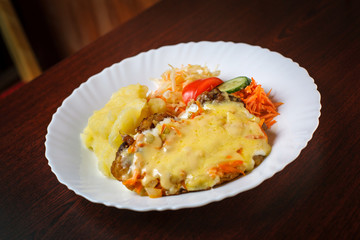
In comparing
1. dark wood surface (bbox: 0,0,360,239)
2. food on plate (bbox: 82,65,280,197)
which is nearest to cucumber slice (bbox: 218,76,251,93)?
food on plate (bbox: 82,65,280,197)

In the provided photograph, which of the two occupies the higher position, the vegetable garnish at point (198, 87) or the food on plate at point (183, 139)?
the food on plate at point (183, 139)

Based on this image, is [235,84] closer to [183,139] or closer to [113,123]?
[183,139]

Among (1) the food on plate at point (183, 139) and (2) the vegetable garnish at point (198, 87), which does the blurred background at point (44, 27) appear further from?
(1) the food on plate at point (183, 139)

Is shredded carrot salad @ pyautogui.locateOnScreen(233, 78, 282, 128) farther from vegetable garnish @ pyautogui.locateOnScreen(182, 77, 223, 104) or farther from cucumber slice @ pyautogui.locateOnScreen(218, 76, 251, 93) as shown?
vegetable garnish @ pyautogui.locateOnScreen(182, 77, 223, 104)

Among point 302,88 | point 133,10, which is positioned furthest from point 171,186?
point 133,10

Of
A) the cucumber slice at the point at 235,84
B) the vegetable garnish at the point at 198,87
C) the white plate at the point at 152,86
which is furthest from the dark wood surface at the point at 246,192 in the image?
the vegetable garnish at the point at 198,87

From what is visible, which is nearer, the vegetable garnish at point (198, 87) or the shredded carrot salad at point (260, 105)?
the shredded carrot salad at point (260, 105)

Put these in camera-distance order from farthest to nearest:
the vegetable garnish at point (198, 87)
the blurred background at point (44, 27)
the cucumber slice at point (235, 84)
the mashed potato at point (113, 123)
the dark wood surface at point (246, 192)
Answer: the blurred background at point (44, 27) → the vegetable garnish at point (198, 87) → the cucumber slice at point (235, 84) → the mashed potato at point (113, 123) → the dark wood surface at point (246, 192)

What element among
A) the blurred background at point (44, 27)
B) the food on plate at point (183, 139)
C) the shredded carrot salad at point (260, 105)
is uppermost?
the food on plate at point (183, 139)
